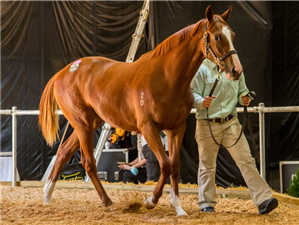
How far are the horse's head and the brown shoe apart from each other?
47.7 inches

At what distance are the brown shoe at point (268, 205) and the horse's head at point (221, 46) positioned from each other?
1212mm

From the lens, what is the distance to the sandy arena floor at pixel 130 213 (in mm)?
3072

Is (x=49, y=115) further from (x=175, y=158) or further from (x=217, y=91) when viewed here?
(x=217, y=91)

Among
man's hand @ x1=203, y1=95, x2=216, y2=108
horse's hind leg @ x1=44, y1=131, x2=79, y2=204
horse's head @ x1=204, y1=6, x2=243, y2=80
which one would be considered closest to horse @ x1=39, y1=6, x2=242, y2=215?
horse's head @ x1=204, y1=6, x2=243, y2=80

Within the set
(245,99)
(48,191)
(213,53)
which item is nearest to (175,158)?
(245,99)

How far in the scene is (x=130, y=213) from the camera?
3422 millimetres

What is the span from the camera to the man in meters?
3.49

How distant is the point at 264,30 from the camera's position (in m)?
5.79

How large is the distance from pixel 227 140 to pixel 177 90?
2.74 feet

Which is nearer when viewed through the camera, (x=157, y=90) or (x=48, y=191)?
(x=157, y=90)

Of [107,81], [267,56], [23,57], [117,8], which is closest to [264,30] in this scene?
[267,56]

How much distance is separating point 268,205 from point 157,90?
4.68ft

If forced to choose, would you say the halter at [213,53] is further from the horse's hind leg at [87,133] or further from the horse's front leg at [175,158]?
the horse's hind leg at [87,133]

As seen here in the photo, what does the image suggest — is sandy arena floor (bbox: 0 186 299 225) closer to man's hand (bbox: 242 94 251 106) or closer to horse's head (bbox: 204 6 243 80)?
man's hand (bbox: 242 94 251 106)
